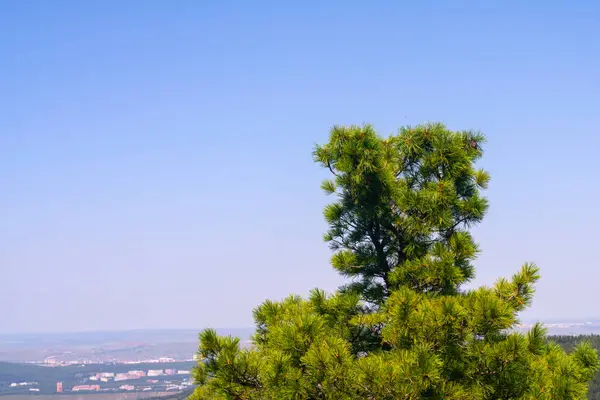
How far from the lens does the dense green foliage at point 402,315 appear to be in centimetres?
838

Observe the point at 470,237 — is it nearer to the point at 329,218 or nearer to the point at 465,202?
the point at 465,202

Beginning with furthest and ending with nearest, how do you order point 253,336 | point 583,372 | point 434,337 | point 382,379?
point 253,336 → point 583,372 → point 434,337 → point 382,379

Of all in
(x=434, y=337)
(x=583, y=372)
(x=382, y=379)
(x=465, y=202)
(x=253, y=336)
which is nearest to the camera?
(x=382, y=379)

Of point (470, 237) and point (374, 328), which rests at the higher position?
point (470, 237)

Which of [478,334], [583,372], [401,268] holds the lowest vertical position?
[583,372]

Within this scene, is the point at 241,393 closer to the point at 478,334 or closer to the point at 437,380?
the point at 437,380

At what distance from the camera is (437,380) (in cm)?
803

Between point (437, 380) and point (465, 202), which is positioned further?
point (465, 202)

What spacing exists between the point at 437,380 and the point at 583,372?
11.3ft

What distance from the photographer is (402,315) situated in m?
8.55

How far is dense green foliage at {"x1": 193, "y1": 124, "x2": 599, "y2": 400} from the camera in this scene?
330 inches

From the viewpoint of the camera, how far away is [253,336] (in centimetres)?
1137

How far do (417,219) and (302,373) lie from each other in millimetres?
3335

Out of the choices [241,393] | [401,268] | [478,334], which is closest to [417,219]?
[401,268]
